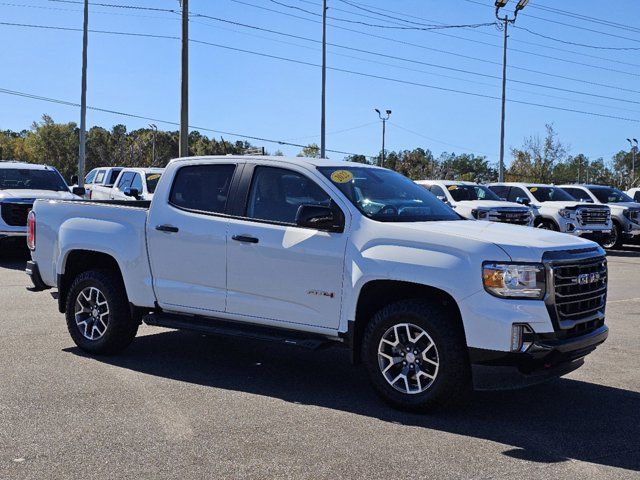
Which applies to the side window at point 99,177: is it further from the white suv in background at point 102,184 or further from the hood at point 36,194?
the hood at point 36,194

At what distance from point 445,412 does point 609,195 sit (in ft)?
69.3

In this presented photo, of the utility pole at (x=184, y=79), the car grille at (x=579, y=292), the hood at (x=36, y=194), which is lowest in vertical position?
the car grille at (x=579, y=292)

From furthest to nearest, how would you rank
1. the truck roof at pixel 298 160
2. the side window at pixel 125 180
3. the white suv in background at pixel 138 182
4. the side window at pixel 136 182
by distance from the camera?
the side window at pixel 125 180, the side window at pixel 136 182, the white suv in background at pixel 138 182, the truck roof at pixel 298 160

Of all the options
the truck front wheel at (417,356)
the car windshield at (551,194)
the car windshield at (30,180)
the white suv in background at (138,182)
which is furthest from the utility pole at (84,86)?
the truck front wheel at (417,356)

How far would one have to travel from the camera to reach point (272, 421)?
5.89 meters

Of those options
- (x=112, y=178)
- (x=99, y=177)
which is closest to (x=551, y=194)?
(x=112, y=178)

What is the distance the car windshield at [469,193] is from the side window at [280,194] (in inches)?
625

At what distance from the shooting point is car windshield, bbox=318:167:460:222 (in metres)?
6.73

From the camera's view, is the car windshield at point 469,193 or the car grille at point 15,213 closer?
the car grille at point 15,213

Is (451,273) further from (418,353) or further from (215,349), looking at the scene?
(215,349)

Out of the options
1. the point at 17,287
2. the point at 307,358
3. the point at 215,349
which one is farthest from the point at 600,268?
the point at 17,287

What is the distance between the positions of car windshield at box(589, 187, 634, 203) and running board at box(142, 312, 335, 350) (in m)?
20.3

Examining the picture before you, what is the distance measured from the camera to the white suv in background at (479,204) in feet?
70.8

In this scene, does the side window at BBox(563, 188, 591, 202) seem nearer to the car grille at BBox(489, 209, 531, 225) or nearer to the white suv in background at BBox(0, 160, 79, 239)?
the car grille at BBox(489, 209, 531, 225)
